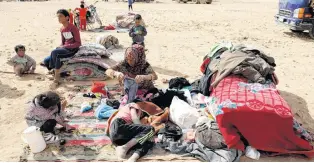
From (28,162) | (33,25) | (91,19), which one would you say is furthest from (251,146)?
(33,25)

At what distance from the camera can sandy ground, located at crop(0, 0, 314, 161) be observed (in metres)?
5.16

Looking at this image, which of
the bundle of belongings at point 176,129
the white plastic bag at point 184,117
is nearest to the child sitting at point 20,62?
the bundle of belongings at point 176,129

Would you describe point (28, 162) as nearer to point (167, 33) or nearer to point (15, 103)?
point (15, 103)

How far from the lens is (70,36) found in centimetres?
627

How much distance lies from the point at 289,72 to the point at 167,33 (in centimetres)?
560

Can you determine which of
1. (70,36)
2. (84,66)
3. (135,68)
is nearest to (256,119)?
(135,68)

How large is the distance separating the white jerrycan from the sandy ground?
10.2 inches

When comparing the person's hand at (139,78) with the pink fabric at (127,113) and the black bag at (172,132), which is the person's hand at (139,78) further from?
the black bag at (172,132)

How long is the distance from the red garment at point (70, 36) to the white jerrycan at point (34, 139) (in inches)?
113

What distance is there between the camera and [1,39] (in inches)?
409

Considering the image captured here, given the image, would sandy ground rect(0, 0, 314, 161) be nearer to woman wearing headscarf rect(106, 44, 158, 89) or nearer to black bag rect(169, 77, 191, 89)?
black bag rect(169, 77, 191, 89)

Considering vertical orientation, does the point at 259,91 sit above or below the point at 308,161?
above

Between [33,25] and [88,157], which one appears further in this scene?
[33,25]

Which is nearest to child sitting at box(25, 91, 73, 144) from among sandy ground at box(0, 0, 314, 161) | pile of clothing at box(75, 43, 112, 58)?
sandy ground at box(0, 0, 314, 161)
